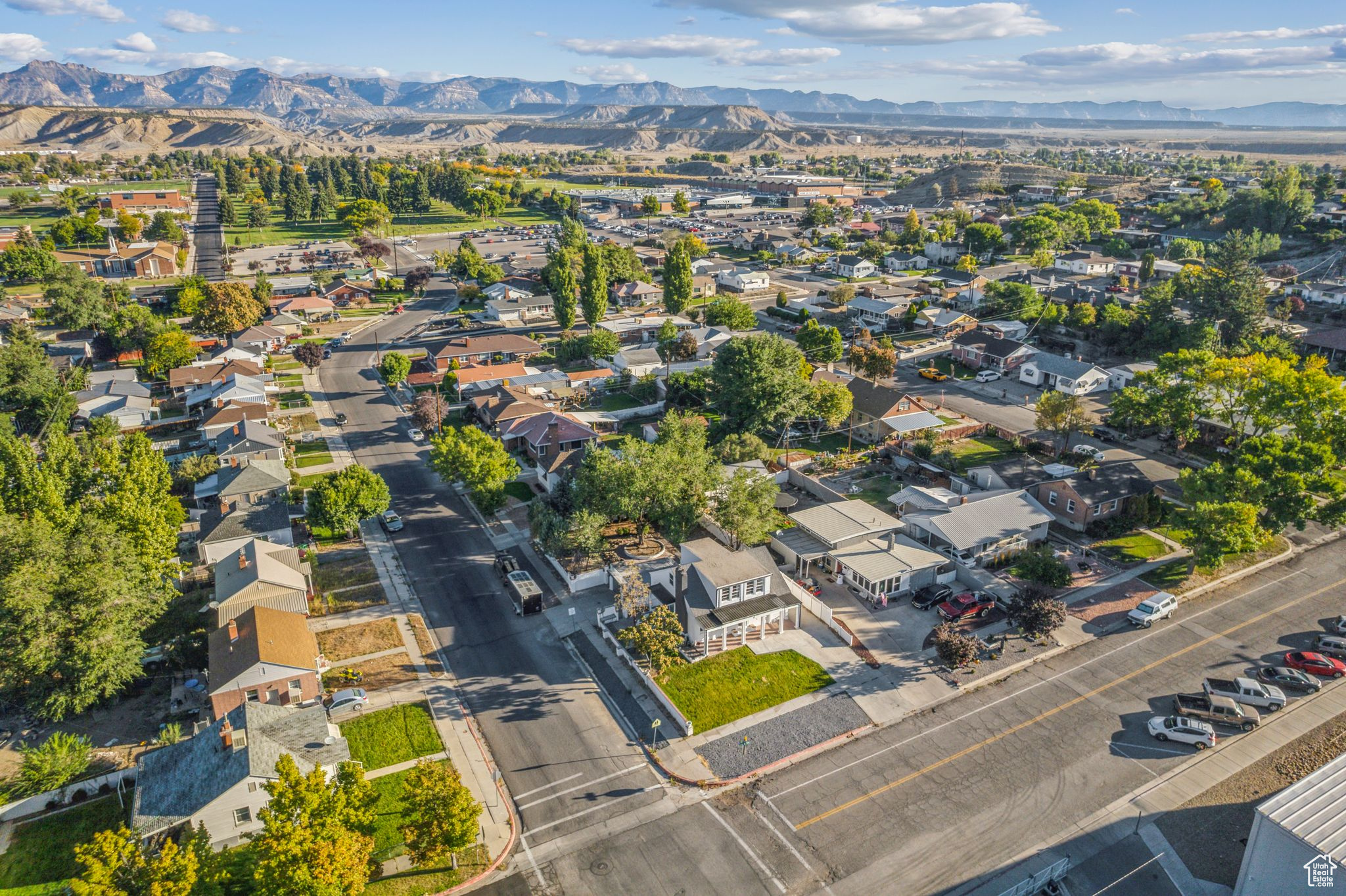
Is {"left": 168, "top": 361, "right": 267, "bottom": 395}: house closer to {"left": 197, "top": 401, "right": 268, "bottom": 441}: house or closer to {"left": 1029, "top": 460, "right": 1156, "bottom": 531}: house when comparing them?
{"left": 197, "top": 401, "right": 268, "bottom": 441}: house

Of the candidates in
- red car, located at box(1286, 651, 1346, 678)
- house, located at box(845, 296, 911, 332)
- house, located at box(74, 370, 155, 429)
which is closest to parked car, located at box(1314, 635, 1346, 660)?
red car, located at box(1286, 651, 1346, 678)

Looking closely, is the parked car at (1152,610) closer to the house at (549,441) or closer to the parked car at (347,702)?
the house at (549,441)

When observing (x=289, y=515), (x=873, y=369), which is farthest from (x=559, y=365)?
(x=289, y=515)

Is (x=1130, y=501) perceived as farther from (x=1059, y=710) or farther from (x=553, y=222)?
(x=553, y=222)

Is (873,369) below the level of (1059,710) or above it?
above

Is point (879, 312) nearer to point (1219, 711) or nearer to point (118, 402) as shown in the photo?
point (1219, 711)

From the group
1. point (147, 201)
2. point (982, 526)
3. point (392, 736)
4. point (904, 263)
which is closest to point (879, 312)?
point (904, 263)
